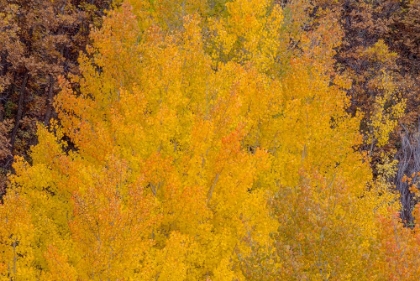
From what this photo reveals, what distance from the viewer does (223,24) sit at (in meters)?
28.5

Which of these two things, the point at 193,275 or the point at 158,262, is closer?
the point at 158,262

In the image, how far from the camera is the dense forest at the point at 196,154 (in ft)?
47.5

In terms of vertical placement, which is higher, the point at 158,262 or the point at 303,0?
the point at 303,0

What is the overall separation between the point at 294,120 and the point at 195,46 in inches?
203

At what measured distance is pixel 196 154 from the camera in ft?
63.5

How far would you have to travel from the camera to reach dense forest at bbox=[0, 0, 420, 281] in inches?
571

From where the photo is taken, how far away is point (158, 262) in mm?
17484

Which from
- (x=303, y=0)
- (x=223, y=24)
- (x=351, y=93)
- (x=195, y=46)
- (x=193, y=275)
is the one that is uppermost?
(x=303, y=0)

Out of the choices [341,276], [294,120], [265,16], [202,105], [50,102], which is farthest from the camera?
[265,16]

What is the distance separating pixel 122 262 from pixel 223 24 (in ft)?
49.4

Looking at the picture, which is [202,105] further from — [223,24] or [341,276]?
[341,276]

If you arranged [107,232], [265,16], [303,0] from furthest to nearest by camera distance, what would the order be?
1. [303,0]
2. [265,16]
3. [107,232]

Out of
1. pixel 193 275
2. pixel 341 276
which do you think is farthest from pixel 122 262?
pixel 341 276

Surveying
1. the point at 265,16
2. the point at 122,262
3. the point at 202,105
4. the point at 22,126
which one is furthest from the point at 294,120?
the point at 22,126
